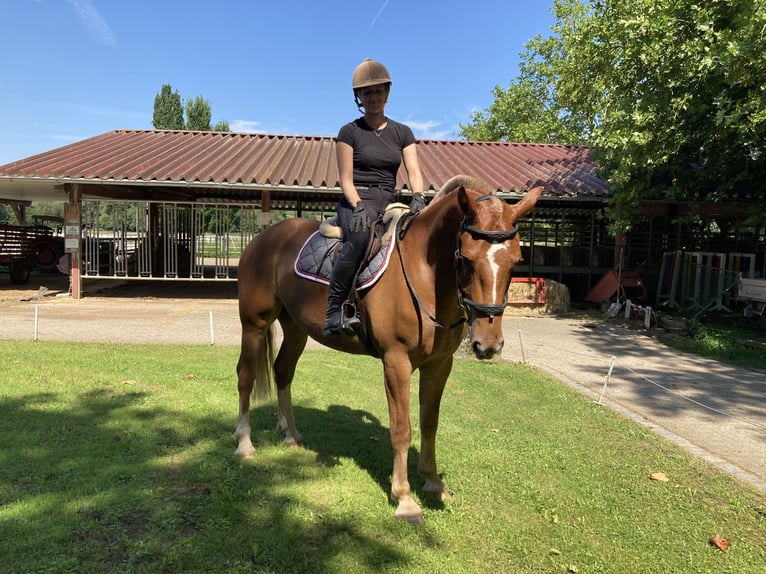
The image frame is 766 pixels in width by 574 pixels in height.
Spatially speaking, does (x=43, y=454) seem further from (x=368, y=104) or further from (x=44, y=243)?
(x=44, y=243)

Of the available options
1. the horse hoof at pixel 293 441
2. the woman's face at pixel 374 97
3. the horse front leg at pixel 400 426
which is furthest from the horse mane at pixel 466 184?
the horse hoof at pixel 293 441

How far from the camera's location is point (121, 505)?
2.96m

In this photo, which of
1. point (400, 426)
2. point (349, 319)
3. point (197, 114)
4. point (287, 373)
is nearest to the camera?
point (400, 426)

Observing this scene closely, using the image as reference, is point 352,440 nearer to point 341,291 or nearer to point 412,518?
point 412,518

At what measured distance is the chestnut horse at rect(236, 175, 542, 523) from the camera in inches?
97.8

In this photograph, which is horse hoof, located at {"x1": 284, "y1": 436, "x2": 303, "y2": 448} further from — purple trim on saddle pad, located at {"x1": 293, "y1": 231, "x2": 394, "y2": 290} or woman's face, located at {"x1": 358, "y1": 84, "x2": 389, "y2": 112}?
woman's face, located at {"x1": 358, "y1": 84, "x2": 389, "y2": 112}

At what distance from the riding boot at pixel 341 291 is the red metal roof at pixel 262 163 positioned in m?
9.18

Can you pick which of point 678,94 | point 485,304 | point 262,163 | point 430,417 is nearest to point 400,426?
point 430,417

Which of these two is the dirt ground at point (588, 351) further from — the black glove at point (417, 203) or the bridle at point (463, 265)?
the black glove at point (417, 203)

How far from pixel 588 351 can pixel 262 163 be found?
10.6m

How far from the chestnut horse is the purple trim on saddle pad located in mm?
55

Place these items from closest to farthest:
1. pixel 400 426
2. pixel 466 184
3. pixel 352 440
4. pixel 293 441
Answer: pixel 466 184 → pixel 400 426 → pixel 293 441 → pixel 352 440

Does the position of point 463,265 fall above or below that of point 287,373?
above

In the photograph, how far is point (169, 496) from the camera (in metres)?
3.12
